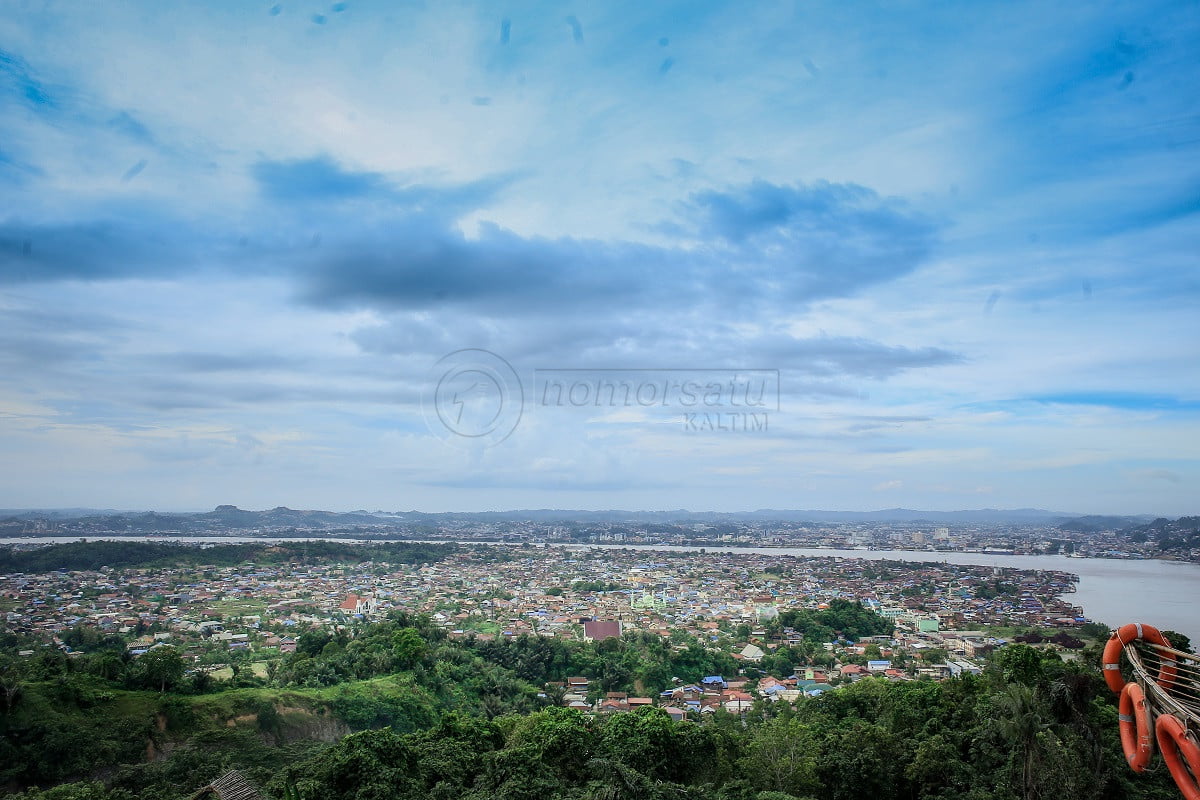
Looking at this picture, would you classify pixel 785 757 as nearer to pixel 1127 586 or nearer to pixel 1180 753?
pixel 1180 753

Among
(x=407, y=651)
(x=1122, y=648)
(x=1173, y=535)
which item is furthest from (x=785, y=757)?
(x=1173, y=535)

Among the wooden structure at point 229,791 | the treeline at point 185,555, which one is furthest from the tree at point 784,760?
the treeline at point 185,555

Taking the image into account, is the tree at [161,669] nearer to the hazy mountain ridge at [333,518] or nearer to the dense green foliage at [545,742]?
the dense green foliage at [545,742]

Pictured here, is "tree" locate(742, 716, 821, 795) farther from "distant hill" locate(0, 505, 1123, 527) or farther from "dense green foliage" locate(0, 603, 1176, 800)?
"distant hill" locate(0, 505, 1123, 527)

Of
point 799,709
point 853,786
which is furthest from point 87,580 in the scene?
point 853,786

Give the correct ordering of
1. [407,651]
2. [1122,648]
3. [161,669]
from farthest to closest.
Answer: [407,651], [161,669], [1122,648]

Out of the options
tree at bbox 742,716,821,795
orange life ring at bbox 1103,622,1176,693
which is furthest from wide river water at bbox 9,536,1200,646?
orange life ring at bbox 1103,622,1176,693

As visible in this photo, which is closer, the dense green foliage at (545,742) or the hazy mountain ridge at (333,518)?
the dense green foliage at (545,742)
